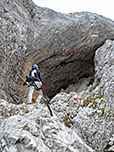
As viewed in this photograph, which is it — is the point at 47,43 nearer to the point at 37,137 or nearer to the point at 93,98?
the point at 93,98

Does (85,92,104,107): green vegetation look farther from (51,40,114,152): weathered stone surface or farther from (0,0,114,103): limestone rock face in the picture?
(0,0,114,103): limestone rock face

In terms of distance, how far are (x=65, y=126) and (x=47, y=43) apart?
11.0 meters

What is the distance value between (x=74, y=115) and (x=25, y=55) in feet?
29.1

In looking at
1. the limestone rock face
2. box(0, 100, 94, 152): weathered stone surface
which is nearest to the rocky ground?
box(0, 100, 94, 152): weathered stone surface

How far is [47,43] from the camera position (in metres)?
17.4

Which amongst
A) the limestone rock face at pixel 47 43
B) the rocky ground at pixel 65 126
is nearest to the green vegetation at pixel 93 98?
the rocky ground at pixel 65 126

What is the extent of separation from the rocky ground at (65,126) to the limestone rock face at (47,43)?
202 inches

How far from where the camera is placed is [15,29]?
15766mm

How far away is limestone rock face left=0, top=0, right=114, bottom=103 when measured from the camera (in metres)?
14.7

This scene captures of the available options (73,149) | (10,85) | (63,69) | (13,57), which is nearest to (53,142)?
(73,149)

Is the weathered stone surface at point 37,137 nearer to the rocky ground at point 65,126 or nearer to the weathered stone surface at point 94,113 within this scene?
the rocky ground at point 65,126

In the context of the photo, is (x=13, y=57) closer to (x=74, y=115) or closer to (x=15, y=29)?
(x=15, y=29)

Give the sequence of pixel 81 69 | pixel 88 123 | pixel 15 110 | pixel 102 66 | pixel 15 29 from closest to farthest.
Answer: pixel 88 123
pixel 15 110
pixel 102 66
pixel 15 29
pixel 81 69

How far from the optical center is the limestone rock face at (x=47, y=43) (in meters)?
14.7
